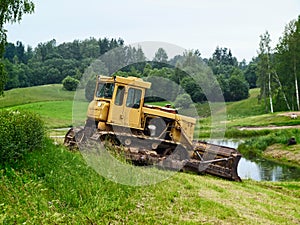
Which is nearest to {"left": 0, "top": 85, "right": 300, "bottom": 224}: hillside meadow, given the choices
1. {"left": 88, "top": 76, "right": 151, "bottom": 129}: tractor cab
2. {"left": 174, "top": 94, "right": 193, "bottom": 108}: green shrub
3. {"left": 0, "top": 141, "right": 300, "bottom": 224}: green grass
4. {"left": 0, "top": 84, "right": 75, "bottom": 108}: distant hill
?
{"left": 0, "top": 141, "right": 300, "bottom": 224}: green grass

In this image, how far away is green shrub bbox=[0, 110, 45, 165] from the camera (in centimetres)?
764

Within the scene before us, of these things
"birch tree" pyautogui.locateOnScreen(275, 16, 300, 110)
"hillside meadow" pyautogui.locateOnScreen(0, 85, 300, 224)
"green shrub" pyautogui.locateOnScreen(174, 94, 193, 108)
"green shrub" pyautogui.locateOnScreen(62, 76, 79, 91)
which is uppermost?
"birch tree" pyautogui.locateOnScreen(275, 16, 300, 110)

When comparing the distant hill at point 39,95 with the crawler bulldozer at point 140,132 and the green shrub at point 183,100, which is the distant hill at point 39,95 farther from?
the crawler bulldozer at point 140,132

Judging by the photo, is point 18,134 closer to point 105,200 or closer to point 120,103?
point 105,200

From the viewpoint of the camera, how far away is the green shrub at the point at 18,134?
7.64 m

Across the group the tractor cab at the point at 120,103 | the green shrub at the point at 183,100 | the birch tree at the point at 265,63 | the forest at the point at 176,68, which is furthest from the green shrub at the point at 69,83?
the tractor cab at the point at 120,103

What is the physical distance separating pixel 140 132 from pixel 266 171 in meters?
11.5

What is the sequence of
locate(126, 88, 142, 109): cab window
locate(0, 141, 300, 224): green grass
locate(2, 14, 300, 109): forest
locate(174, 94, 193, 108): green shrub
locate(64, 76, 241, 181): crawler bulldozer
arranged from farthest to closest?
locate(174, 94, 193, 108): green shrub, locate(2, 14, 300, 109): forest, locate(126, 88, 142, 109): cab window, locate(64, 76, 241, 181): crawler bulldozer, locate(0, 141, 300, 224): green grass

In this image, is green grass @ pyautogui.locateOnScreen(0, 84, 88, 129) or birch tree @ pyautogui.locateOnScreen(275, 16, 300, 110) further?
birch tree @ pyautogui.locateOnScreen(275, 16, 300, 110)

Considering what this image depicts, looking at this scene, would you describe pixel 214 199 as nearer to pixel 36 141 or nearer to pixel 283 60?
pixel 36 141

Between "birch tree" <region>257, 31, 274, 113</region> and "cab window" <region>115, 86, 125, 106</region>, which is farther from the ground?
"birch tree" <region>257, 31, 274, 113</region>

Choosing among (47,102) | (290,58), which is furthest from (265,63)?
(47,102)

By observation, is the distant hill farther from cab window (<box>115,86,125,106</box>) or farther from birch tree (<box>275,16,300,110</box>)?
cab window (<box>115,86,125,106</box>)

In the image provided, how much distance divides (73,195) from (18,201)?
1229 mm
